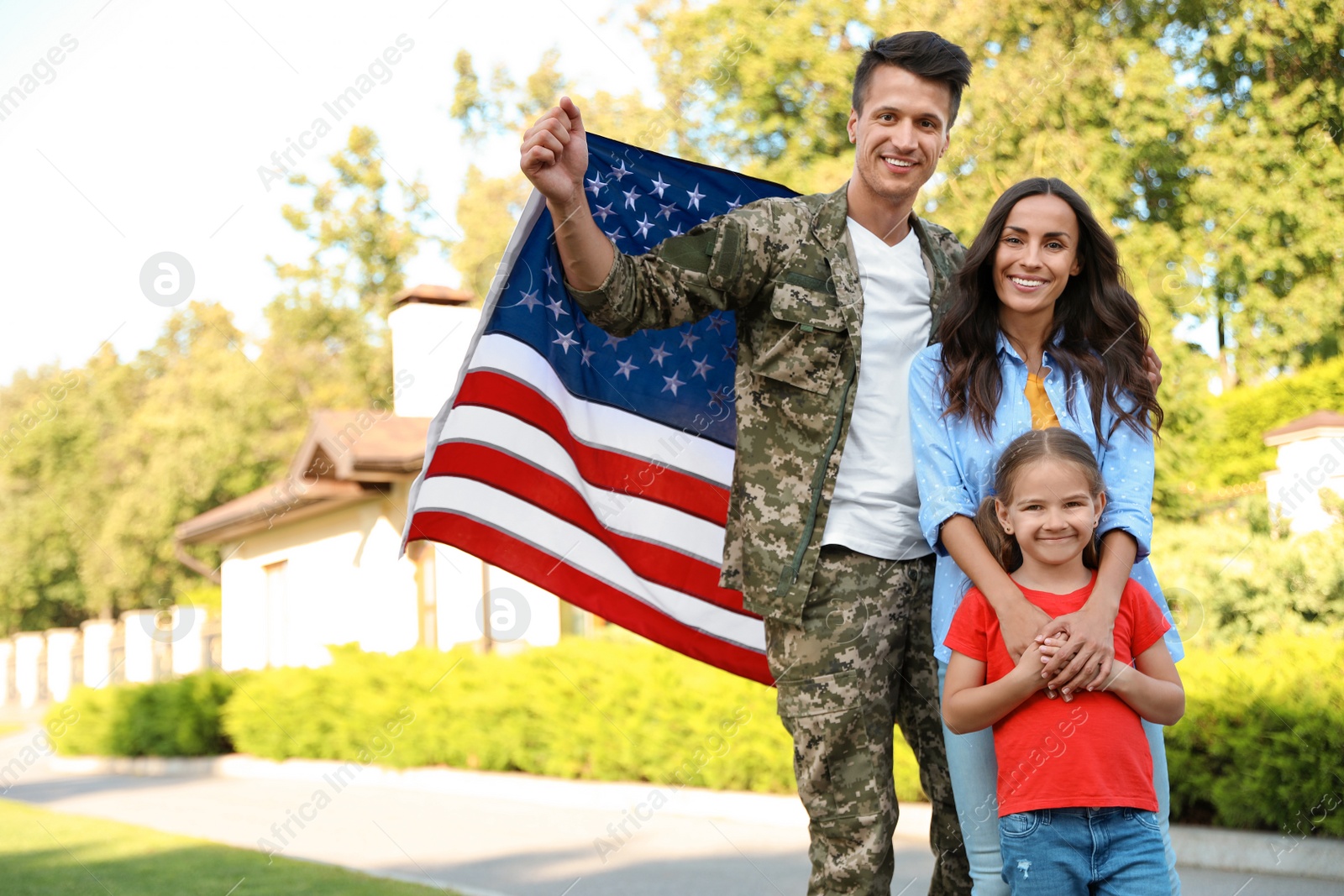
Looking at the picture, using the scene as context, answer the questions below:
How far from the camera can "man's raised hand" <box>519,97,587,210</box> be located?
288 centimetres

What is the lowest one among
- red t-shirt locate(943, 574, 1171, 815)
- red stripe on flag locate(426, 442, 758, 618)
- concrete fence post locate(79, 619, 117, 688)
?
concrete fence post locate(79, 619, 117, 688)

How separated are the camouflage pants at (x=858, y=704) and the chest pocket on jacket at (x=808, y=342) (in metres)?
0.45

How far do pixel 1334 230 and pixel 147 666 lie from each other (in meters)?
23.4

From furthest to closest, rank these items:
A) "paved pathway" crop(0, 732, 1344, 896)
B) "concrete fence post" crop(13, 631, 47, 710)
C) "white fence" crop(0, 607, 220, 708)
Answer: "concrete fence post" crop(13, 631, 47, 710), "white fence" crop(0, 607, 220, 708), "paved pathway" crop(0, 732, 1344, 896)

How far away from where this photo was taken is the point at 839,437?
3.21m

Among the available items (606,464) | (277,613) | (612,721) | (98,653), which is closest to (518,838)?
(612,721)

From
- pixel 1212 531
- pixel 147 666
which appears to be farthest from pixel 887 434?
pixel 147 666

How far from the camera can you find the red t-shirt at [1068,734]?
8.90 feet

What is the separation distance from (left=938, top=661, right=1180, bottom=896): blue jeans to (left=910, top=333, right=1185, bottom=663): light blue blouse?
21 cm

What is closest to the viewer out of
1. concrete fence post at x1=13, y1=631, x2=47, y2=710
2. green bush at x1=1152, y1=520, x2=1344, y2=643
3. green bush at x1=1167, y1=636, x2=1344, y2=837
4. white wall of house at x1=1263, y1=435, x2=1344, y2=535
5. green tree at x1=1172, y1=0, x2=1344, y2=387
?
green bush at x1=1167, y1=636, x2=1344, y2=837

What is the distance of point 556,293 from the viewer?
399 centimetres

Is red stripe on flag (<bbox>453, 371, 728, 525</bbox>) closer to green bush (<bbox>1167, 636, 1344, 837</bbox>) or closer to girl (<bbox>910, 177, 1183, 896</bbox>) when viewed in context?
girl (<bbox>910, 177, 1183, 896</bbox>)

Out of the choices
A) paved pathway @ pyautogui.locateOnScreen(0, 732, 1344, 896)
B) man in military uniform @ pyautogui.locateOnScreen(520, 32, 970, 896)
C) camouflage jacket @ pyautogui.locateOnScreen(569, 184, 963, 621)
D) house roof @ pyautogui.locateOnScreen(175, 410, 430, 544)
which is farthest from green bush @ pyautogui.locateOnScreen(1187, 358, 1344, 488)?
camouflage jacket @ pyautogui.locateOnScreen(569, 184, 963, 621)

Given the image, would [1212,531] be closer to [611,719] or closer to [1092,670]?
[611,719]
